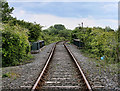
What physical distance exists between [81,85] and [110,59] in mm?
5306

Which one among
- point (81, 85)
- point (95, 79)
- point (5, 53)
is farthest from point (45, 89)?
point (5, 53)

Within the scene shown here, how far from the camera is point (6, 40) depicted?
8.45m

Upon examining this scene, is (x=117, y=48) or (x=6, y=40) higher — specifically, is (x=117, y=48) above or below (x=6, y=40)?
below

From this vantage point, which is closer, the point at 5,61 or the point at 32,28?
the point at 5,61

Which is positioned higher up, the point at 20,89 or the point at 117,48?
the point at 117,48

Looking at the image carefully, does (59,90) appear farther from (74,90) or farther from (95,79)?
(95,79)

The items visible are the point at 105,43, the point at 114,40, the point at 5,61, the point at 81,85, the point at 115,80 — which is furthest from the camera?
the point at 105,43

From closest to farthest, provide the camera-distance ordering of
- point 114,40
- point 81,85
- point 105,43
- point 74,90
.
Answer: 1. point 74,90
2. point 81,85
3. point 114,40
4. point 105,43

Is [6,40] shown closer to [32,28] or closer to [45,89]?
[45,89]

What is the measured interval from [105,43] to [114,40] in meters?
0.83

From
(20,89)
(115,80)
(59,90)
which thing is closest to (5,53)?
(20,89)

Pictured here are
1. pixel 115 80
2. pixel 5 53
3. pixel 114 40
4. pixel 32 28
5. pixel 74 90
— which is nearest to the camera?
pixel 74 90

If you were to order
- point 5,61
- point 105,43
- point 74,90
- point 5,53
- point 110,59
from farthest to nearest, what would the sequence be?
point 105,43
point 110,59
point 5,61
point 5,53
point 74,90

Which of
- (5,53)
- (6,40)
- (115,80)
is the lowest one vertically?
(115,80)
